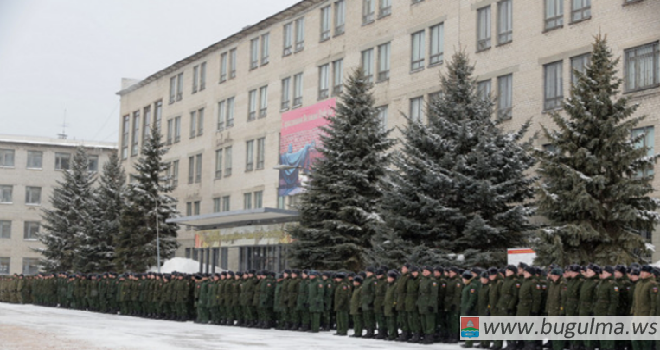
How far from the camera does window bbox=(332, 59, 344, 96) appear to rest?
4588cm

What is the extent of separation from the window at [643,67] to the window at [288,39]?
77.9 ft

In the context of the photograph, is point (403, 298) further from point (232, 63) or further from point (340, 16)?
point (232, 63)

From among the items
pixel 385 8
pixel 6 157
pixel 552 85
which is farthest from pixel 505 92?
pixel 6 157

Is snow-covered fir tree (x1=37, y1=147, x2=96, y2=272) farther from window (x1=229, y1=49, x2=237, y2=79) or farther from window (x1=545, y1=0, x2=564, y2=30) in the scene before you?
window (x1=545, y1=0, x2=564, y2=30)

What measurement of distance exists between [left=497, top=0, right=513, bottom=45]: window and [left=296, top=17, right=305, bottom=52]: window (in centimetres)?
1557

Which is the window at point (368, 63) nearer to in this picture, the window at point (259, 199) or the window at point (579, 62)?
the window at point (259, 199)

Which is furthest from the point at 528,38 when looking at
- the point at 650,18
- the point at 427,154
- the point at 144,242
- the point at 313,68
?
the point at 144,242

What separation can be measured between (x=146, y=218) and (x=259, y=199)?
6.21 meters

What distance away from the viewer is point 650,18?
29875mm

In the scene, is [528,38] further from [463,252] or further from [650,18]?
[463,252]

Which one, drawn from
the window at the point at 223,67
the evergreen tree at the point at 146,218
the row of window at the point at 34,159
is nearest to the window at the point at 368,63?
the evergreen tree at the point at 146,218

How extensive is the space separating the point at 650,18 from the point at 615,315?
1544 centimetres

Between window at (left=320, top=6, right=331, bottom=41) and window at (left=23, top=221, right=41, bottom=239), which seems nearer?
window at (left=320, top=6, right=331, bottom=41)

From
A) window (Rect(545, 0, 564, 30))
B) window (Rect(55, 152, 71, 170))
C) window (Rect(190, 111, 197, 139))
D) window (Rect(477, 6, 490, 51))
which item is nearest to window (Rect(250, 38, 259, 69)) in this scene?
window (Rect(190, 111, 197, 139))
